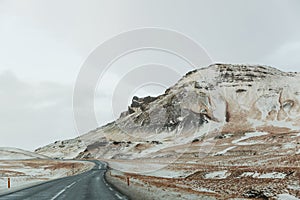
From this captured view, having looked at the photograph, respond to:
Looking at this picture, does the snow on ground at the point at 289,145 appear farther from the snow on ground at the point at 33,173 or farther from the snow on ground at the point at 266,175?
the snow on ground at the point at 266,175

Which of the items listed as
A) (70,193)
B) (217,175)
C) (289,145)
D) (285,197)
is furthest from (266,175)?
(289,145)

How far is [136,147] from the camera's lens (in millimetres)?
171250

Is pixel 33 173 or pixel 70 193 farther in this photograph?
pixel 33 173

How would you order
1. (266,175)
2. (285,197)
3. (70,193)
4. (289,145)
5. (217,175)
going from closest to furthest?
1. (285,197)
2. (70,193)
3. (266,175)
4. (217,175)
5. (289,145)

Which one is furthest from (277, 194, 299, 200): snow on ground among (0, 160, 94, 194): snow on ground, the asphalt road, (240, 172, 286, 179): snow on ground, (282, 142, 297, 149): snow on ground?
(282, 142, 297, 149): snow on ground

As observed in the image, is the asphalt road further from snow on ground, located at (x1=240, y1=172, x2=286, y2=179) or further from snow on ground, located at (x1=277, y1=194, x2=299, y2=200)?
snow on ground, located at (x1=240, y1=172, x2=286, y2=179)

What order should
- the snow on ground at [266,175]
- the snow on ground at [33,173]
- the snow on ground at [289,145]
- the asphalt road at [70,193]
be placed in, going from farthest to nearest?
1. the snow on ground at [289,145]
2. the snow on ground at [33,173]
3. the snow on ground at [266,175]
4. the asphalt road at [70,193]

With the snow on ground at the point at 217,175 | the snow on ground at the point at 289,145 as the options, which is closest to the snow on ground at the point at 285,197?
the snow on ground at the point at 217,175

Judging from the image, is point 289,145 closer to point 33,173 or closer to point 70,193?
point 33,173

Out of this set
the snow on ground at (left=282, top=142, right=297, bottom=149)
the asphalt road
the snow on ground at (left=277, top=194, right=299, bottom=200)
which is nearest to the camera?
the snow on ground at (left=277, top=194, right=299, bottom=200)

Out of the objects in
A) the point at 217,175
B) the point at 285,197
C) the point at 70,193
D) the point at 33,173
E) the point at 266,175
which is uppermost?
the point at 33,173

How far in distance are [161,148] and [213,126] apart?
39.4 meters

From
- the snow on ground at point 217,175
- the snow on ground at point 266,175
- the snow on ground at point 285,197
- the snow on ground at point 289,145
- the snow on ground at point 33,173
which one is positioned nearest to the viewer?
the snow on ground at point 285,197

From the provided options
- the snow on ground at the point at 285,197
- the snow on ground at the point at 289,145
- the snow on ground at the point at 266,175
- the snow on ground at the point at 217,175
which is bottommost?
the snow on ground at the point at 285,197
